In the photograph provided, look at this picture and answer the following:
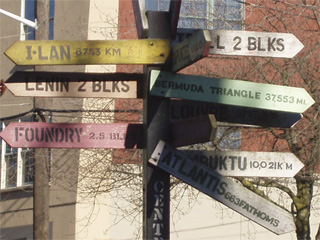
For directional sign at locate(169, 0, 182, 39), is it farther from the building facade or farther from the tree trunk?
the building facade

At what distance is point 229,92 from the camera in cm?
469

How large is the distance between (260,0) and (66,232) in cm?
759

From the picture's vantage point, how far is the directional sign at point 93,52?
4785mm

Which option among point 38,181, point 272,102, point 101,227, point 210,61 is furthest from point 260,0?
point 272,102

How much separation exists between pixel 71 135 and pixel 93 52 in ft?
2.12

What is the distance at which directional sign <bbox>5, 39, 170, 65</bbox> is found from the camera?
4.79 meters

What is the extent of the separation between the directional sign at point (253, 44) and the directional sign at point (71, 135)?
93 cm

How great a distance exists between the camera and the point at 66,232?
16.3 metres

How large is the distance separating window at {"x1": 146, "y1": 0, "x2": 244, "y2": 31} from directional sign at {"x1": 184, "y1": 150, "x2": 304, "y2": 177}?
6062 millimetres

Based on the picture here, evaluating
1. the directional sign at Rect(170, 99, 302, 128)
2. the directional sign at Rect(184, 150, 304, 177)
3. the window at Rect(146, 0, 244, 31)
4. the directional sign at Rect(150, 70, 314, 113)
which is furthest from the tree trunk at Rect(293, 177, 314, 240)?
the directional sign at Rect(150, 70, 314, 113)

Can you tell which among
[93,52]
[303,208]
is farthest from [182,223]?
[93,52]

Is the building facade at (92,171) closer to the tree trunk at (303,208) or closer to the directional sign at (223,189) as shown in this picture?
the tree trunk at (303,208)

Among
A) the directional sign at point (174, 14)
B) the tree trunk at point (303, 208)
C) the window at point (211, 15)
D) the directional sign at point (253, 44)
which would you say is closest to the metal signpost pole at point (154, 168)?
the directional sign at point (174, 14)

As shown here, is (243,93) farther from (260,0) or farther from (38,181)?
(38,181)
